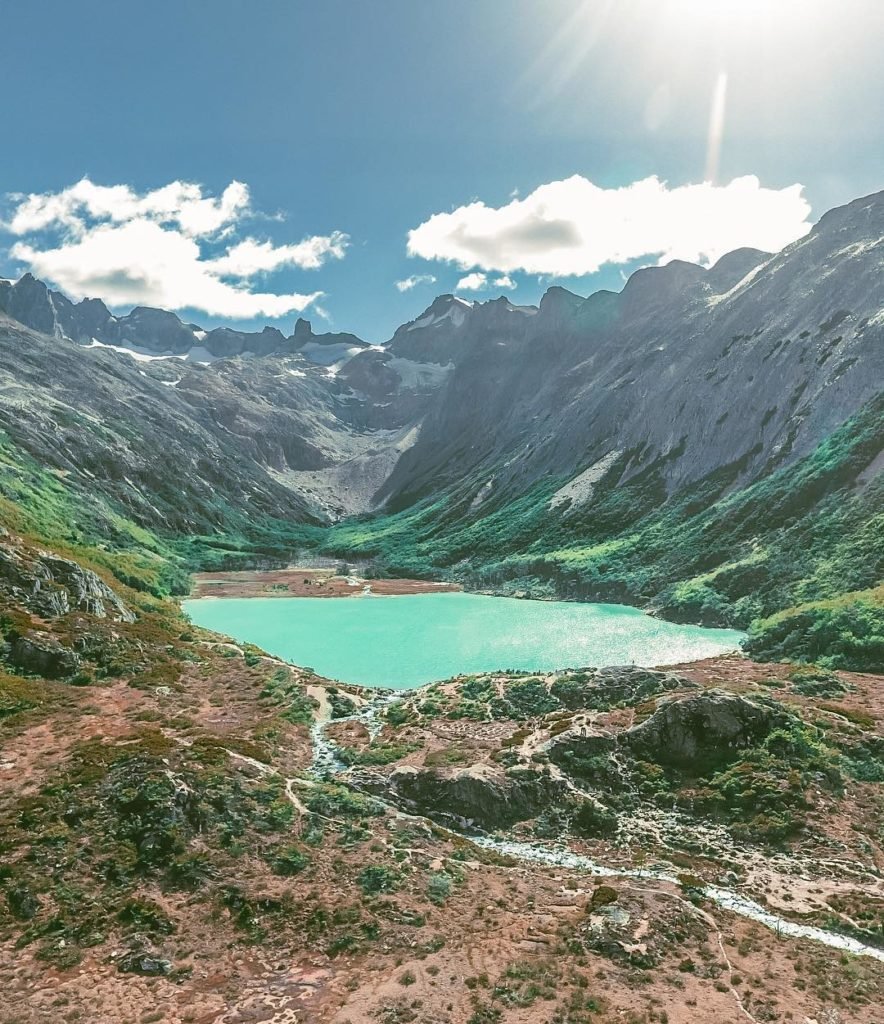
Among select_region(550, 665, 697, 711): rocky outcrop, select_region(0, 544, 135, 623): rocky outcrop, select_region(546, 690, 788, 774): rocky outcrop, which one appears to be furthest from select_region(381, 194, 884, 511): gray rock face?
select_region(0, 544, 135, 623): rocky outcrop

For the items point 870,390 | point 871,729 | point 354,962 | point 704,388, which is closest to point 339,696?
point 354,962

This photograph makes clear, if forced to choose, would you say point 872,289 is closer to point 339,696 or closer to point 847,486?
Result: point 847,486

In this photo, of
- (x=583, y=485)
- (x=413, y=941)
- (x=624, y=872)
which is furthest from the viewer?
(x=583, y=485)

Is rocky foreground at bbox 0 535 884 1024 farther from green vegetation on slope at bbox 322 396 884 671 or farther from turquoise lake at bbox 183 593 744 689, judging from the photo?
turquoise lake at bbox 183 593 744 689

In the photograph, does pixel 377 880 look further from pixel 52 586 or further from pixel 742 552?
pixel 742 552

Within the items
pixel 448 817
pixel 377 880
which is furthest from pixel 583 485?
pixel 377 880

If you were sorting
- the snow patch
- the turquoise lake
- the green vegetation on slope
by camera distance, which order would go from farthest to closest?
1. the snow patch
2. the turquoise lake
3. the green vegetation on slope

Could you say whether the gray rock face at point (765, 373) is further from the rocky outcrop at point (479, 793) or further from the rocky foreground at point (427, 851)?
the rocky outcrop at point (479, 793)
